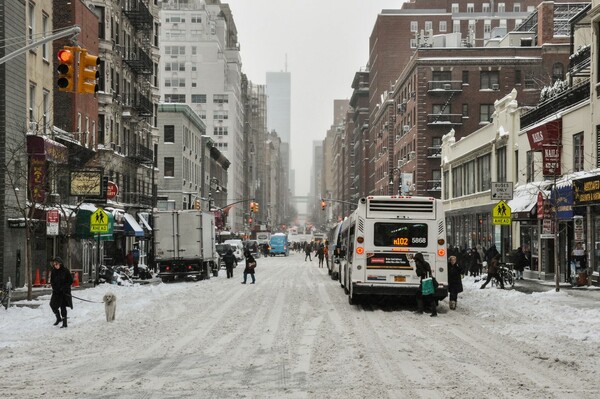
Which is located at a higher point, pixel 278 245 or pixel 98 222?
pixel 98 222

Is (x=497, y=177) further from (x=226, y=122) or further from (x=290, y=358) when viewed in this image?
(x=226, y=122)

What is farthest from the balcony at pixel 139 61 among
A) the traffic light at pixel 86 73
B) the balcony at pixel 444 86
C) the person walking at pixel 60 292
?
the traffic light at pixel 86 73

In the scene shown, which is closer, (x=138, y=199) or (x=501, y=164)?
(x=501, y=164)

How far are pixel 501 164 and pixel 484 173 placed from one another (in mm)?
4050

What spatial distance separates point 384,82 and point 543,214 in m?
85.9

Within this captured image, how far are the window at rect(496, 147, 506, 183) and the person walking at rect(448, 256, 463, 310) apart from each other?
75.3 feet

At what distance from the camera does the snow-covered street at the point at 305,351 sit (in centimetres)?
1062

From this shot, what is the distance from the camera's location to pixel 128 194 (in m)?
54.5

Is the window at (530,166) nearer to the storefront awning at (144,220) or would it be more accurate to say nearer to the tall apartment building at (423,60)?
the storefront awning at (144,220)

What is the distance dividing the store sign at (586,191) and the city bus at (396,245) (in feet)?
30.7

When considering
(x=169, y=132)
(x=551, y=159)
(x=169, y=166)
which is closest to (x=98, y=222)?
(x=551, y=159)

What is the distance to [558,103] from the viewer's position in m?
36.0

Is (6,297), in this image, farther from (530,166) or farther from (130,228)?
(530,166)

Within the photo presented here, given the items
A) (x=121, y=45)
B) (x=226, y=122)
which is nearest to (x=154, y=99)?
(x=121, y=45)
